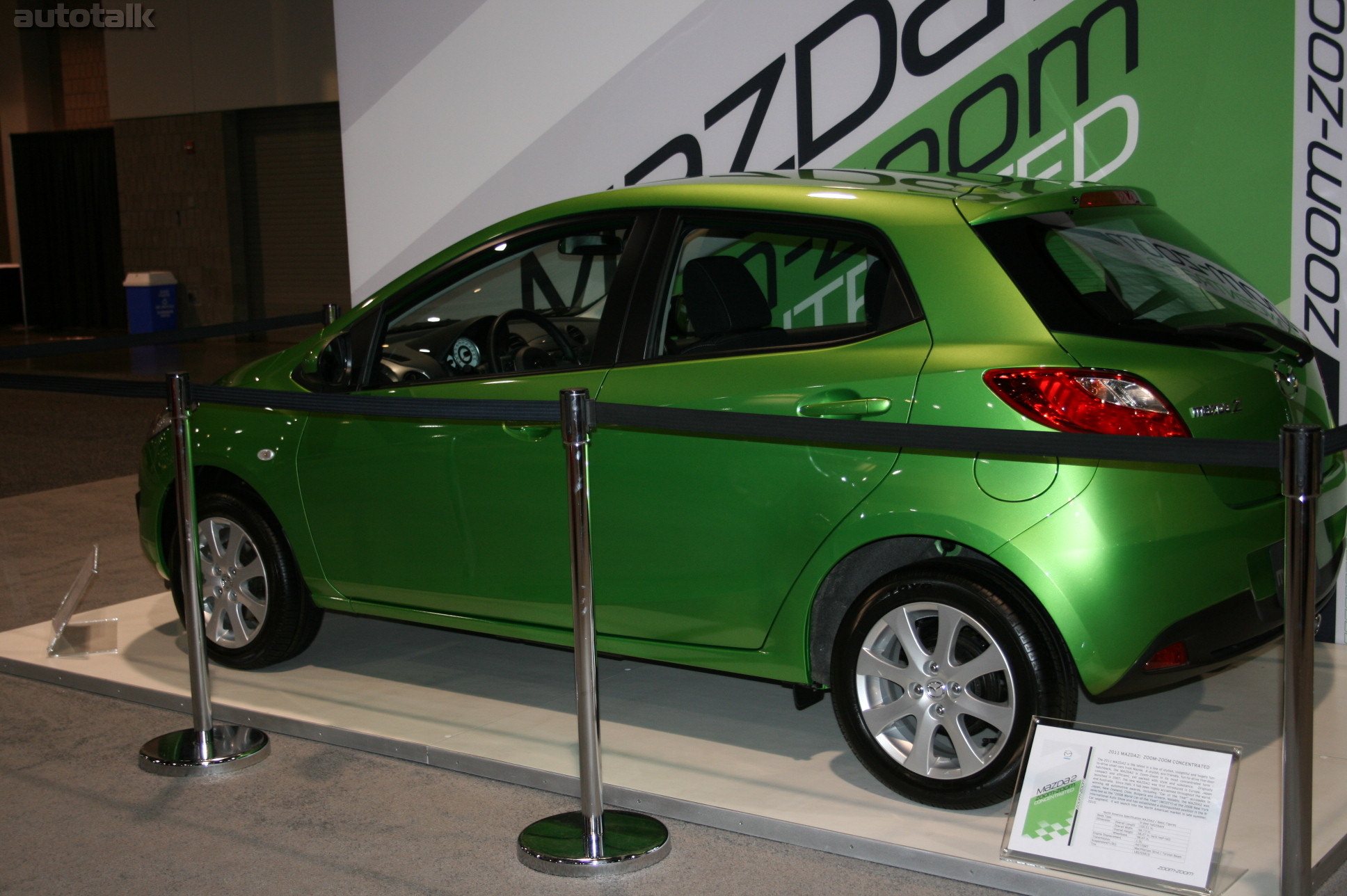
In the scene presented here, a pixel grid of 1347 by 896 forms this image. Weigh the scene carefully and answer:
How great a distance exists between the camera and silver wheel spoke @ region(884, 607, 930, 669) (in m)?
3.25

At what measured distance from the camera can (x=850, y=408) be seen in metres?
3.22

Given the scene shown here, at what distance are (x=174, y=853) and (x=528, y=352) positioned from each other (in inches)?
67.1

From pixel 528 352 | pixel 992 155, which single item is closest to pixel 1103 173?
pixel 992 155

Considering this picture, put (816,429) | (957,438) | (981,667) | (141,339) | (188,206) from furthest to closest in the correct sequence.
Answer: (188,206) < (141,339) < (981,667) < (816,429) < (957,438)

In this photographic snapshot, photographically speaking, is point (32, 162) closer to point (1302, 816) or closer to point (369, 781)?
point (369, 781)

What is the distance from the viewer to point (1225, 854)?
3.03 meters

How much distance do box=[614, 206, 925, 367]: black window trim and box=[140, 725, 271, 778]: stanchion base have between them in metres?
1.51

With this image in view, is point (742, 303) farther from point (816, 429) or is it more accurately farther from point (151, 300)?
point (151, 300)

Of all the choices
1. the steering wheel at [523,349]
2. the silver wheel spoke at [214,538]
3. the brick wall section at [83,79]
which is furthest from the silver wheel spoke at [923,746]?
the brick wall section at [83,79]

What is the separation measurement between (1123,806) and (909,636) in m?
0.64

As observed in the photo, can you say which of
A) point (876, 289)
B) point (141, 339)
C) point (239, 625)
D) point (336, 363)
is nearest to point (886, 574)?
point (876, 289)

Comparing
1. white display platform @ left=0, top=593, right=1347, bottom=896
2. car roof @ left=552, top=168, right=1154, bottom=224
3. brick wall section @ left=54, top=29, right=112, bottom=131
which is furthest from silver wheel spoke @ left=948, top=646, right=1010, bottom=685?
brick wall section @ left=54, top=29, right=112, bottom=131

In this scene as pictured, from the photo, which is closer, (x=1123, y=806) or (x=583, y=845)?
(x=1123, y=806)

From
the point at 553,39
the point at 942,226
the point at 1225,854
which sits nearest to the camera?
the point at 1225,854
